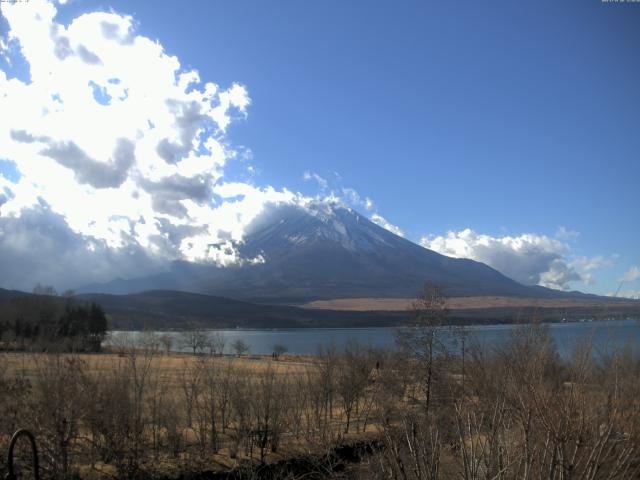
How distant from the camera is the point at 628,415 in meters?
9.09

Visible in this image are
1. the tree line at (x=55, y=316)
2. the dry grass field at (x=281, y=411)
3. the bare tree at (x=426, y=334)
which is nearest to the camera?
the dry grass field at (x=281, y=411)

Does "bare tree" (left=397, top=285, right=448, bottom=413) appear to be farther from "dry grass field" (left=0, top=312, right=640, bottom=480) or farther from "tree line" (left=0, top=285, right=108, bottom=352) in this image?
Answer: "tree line" (left=0, top=285, right=108, bottom=352)

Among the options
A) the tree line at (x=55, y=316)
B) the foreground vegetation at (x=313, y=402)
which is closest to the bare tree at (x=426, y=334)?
the foreground vegetation at (x=313, y=402)

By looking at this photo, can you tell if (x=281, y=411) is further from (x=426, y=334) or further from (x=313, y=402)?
(x=426, y=334)

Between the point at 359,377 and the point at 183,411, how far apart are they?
10.9 meters

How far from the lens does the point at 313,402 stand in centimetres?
2586

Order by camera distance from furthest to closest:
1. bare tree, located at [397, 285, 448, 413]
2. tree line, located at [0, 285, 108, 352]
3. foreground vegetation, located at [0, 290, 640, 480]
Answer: tree line, located at [0, 285, 108, 352], bare tree, located at [397, 285, 448, 413], foreground vegetation, located at [0, 290, 640, 480]

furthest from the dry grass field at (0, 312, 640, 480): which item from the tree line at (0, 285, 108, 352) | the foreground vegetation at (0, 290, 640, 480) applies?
the tree line at (0, 285, 108, 352)

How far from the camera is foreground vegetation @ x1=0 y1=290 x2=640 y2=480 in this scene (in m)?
7.21

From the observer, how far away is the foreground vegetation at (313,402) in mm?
7207

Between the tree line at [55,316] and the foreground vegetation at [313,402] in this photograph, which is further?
the tree line at [55,316]

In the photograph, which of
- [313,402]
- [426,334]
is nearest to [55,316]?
[313,402]

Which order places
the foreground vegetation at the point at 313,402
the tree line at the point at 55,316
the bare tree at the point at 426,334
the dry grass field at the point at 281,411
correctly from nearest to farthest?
the foreground vegetation at the point at 313,402 < the dry grass field at the point at 281,411 < the bare tree at the point at 426,334 < the tree line at the point at 55,316

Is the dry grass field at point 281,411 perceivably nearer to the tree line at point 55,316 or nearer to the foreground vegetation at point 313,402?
the foreground vegetation at point 313,402
